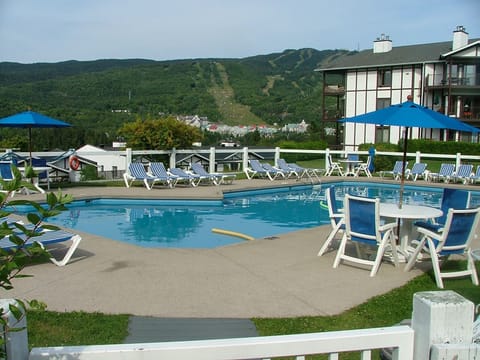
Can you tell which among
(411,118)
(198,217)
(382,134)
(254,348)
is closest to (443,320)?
(254,348)

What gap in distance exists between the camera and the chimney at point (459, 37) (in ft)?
100

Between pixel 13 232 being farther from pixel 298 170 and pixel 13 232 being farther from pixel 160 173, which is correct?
pixel 298 170

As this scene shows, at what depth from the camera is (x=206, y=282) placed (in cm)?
479

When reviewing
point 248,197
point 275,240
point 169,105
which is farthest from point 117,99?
point 275,240

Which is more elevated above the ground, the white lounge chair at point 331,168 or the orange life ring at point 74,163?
the orange life ring at point 74,163

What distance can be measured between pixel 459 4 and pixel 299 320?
21.0 meters

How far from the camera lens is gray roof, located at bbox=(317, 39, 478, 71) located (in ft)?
101

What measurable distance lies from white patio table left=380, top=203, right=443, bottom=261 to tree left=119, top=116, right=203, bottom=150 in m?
11.0

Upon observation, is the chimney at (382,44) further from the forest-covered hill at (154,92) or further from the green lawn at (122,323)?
the green lawn at (122,323)

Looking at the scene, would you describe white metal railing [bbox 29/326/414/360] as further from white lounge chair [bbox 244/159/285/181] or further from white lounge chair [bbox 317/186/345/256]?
white lounge chair [bbox 244/159/285/181]

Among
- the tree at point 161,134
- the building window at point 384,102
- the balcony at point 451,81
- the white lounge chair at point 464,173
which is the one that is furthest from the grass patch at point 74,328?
the building window at point 384,102

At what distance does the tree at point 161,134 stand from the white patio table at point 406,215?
1102 cm

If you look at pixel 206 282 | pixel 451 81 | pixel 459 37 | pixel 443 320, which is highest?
pixel 459 37

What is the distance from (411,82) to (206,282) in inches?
1160
